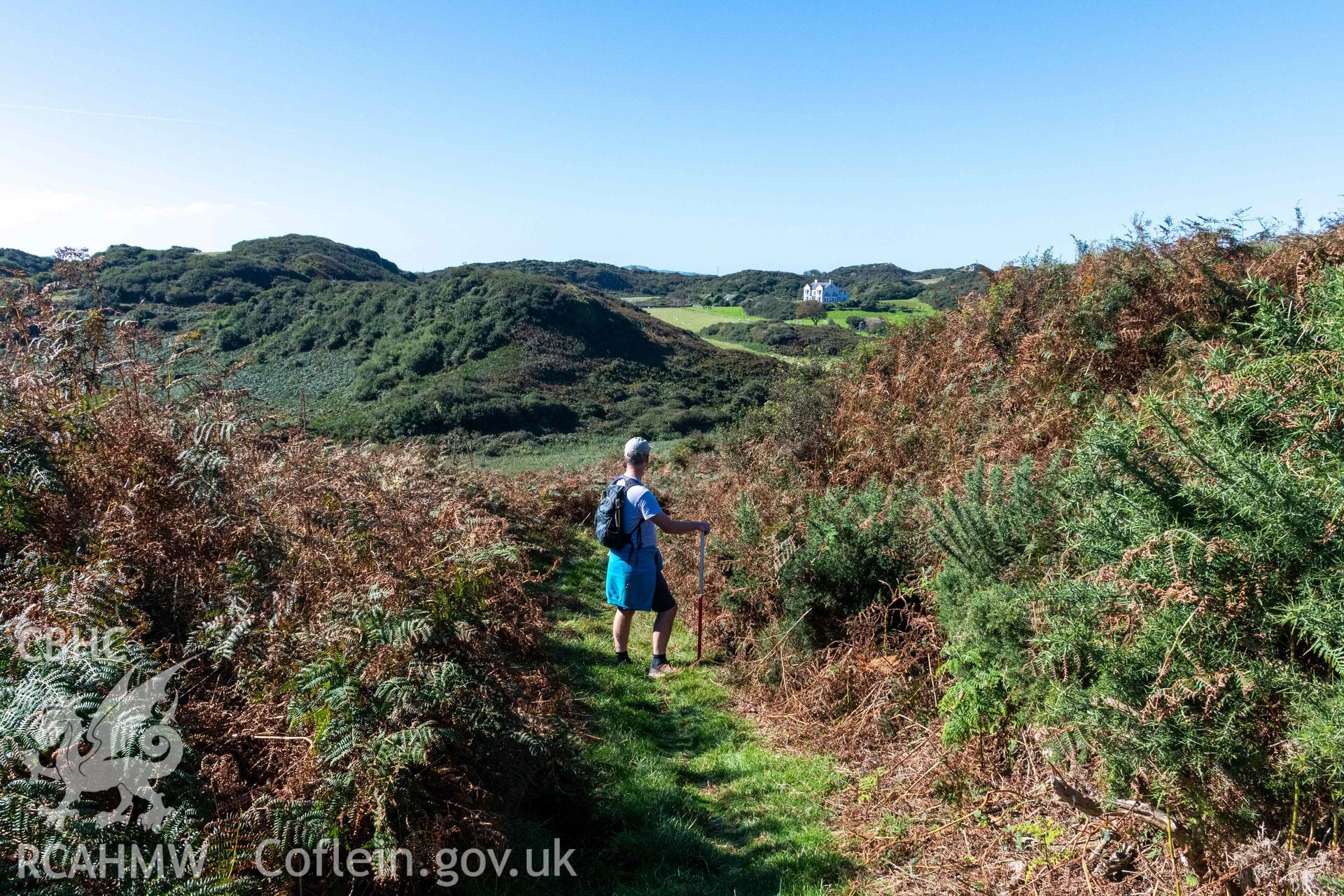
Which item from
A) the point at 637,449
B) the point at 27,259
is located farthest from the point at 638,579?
the point at 27,259

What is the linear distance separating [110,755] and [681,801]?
291 centimetres

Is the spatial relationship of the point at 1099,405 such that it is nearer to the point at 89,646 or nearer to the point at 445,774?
the point at 445,774

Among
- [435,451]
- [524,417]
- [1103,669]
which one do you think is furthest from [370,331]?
[1103,669]

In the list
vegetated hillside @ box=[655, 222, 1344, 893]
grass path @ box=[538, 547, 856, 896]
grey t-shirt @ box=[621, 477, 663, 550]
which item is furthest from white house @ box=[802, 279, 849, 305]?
grass path @ box=[538, 547, 856, 896]

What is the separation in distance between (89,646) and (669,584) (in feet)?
18.2

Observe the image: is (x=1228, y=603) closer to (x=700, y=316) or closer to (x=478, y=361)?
(x=478, y=361)

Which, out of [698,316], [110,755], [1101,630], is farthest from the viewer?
[698,316]

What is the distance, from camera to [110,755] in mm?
2482

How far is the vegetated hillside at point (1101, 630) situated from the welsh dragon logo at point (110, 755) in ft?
10.4

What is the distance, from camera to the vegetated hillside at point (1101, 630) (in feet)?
8.68

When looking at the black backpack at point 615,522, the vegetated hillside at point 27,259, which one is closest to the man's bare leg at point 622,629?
the black backpack at point 615,522

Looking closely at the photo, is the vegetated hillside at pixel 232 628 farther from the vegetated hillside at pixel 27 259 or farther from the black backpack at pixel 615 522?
the vegetated hillside at pixel 27 259

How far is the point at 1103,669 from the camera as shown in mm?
3041

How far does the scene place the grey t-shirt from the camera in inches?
227
